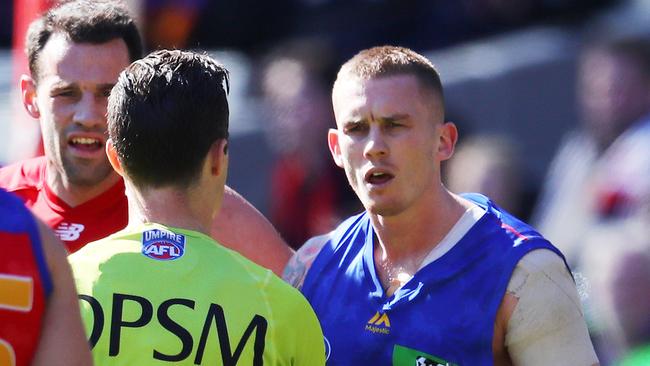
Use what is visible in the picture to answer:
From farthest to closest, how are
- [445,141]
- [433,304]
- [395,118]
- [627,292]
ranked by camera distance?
1. [445,141]
2. [395,118]
3. [433,304]
4. [627,292]

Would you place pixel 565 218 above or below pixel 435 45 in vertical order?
below

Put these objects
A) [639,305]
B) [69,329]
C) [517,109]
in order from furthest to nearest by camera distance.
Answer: [517,109] → [639,305] → [69,329]

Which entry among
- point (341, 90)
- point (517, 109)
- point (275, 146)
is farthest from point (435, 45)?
point (341, 90)

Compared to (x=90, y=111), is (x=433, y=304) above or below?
below

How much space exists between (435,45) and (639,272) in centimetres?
580

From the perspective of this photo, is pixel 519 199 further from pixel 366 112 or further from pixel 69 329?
pixel 69 329

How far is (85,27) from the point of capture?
4.89m

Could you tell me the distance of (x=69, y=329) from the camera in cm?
296

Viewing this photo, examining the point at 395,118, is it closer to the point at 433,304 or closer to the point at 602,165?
the point at 433,304

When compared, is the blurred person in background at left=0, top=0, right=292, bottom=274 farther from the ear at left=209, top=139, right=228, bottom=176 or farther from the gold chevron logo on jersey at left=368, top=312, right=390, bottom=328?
the ear at left=209, top=139, right=228, bottom=176

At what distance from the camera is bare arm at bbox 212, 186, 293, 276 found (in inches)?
195

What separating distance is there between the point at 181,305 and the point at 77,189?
1.55 metres

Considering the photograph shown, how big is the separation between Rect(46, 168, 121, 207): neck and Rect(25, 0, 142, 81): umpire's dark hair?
0.40 metres

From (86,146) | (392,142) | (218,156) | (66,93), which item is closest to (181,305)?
(218,156)
